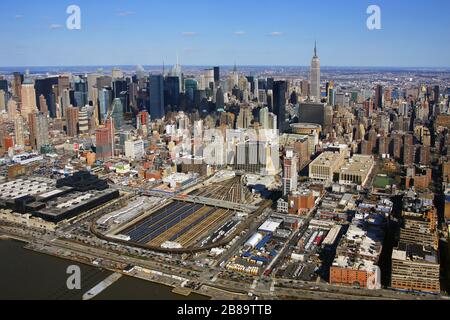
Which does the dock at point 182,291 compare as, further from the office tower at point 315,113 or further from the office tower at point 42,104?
the office tower at point 42,104

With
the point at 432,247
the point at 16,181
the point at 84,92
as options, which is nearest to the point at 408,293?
the point at 432,247

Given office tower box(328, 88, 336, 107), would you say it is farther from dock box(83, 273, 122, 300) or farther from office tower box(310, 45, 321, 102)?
dock box(83, 273, 122, 300)

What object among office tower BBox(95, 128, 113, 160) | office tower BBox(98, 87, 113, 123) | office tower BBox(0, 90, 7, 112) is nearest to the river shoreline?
office tower BBox(95, 128, 113, 160)

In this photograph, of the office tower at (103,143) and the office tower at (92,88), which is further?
the office tower at (92,88)

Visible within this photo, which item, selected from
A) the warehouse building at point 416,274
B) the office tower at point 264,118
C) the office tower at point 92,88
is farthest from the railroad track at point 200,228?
the office tower at point 92,88
